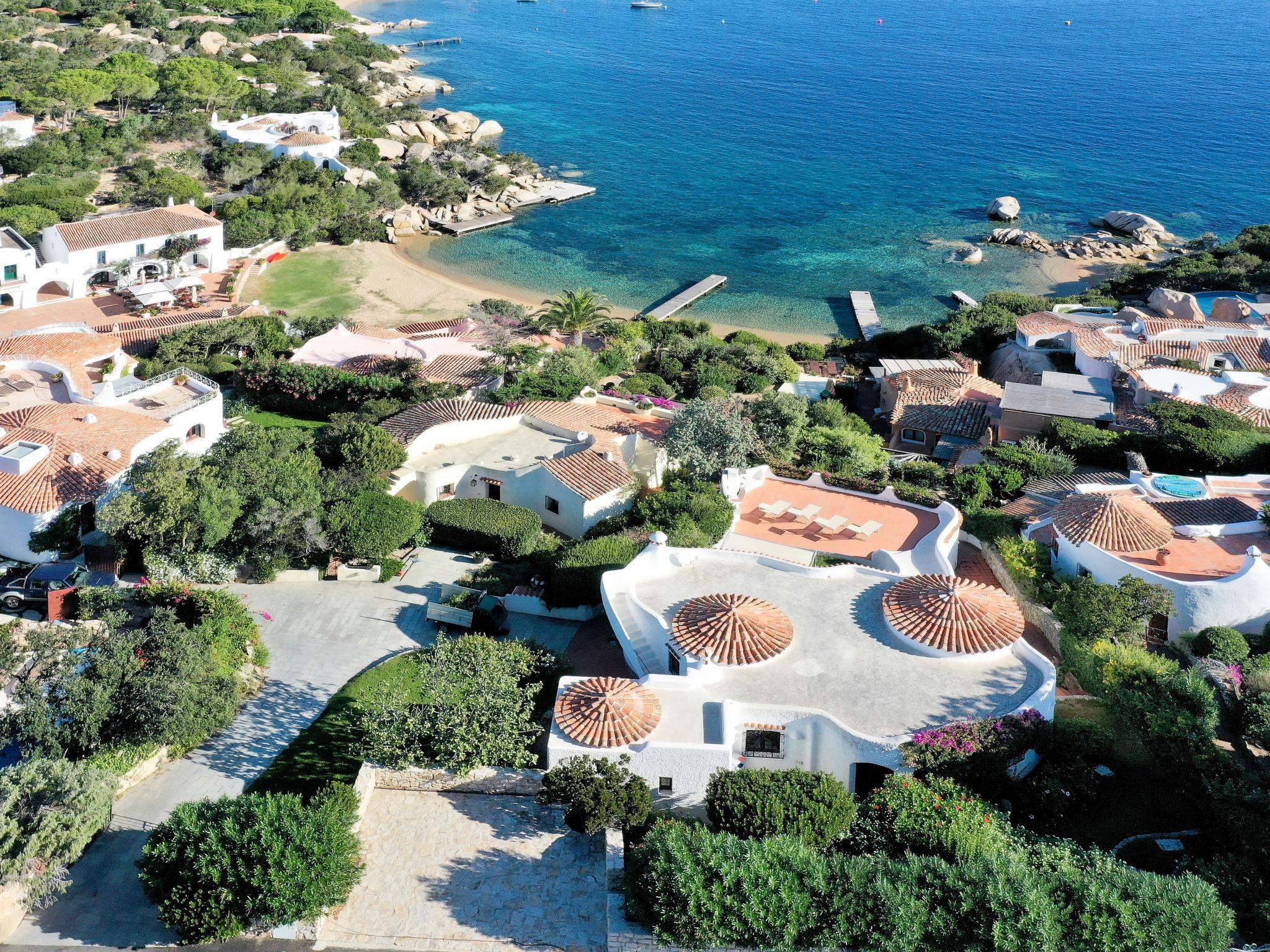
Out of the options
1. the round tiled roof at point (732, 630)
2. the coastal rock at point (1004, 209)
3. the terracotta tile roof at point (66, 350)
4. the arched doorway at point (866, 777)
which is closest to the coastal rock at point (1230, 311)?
the coastal rock at point (1004, 209)

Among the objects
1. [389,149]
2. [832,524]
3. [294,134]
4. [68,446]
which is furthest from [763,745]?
[389,149]

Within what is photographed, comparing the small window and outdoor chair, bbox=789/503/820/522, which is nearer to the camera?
the small window

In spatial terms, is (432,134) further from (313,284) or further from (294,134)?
(313,284)

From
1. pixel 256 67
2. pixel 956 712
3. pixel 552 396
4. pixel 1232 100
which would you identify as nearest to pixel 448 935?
pixel 956 712

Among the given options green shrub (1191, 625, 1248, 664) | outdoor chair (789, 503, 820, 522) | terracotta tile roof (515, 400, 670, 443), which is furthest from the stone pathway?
terracotta tile roof (515, 400, 670, 443)

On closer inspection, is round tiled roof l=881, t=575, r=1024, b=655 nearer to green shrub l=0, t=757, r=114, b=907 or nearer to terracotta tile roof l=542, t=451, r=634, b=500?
terracotta tile roof l=542, t=451, r=634, b=500
